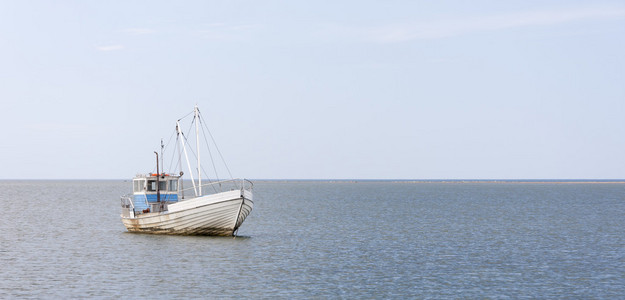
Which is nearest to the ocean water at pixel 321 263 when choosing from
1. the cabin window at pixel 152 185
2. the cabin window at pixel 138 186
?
the cabin window at pixel 152 185

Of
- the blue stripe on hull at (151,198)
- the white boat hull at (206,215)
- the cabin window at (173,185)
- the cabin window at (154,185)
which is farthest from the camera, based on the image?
the cabin window at (173,185)

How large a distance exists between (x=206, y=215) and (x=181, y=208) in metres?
1.88

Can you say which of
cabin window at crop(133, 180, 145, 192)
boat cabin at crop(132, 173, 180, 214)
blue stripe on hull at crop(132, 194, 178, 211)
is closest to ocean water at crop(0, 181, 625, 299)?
boat cabin at crop(132, 173, 180, 214)

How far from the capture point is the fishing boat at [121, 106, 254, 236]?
5106cm

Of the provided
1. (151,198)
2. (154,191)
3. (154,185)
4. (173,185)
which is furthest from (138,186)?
(173,185)

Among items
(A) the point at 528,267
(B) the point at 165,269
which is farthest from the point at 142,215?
(A) the point at 528,267

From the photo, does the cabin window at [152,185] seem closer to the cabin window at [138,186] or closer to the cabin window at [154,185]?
the cabin window at [154,185]

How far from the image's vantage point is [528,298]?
31.6 metres

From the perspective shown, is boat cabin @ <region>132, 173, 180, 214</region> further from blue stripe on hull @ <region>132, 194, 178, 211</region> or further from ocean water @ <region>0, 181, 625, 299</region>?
ocean water @ <region>0, 181, 625, 299</region>

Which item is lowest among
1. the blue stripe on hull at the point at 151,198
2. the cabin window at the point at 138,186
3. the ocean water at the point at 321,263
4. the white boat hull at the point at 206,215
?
the ocean water at the point at 321,263

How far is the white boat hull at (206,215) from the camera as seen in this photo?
50.9 m

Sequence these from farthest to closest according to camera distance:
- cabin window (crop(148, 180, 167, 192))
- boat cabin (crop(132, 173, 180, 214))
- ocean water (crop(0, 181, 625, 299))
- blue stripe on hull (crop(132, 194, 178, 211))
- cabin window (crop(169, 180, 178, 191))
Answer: cabin window (crop(169, 180, 178, 191)), cabin window (crop(148, 180, 167, 192)), blue stripe on hull (crop(132, 194, 178, 211)), boat cabin (crop(132, 173, 180, 214)), ocean water (crop(0, 181, 625, 299))

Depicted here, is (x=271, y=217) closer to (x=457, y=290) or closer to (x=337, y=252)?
(x=337, y=252)

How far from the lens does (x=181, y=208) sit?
170 feet
